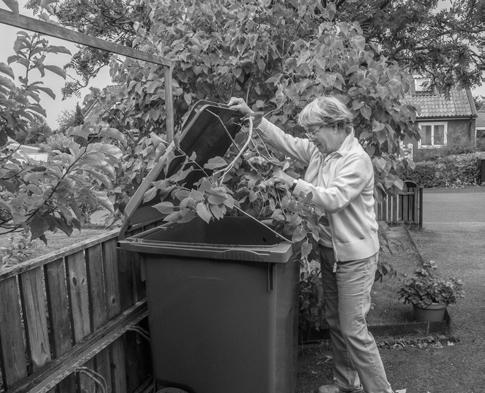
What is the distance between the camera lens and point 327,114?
7.47 ft

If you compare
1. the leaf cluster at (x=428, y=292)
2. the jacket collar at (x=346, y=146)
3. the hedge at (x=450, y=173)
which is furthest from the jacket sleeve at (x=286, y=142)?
the hedge at (x=450, y=173)

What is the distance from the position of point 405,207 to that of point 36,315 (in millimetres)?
8214

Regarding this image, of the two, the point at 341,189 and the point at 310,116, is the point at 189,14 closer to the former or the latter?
the point at 310,116

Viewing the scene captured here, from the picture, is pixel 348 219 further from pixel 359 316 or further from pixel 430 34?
pixel 430 34

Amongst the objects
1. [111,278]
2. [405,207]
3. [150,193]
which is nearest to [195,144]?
[150,193]

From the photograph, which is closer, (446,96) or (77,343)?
(77,343)

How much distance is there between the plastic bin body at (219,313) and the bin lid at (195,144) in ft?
0.62

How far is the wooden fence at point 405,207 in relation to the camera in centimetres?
888

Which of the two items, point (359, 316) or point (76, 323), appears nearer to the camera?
point (76, 323)

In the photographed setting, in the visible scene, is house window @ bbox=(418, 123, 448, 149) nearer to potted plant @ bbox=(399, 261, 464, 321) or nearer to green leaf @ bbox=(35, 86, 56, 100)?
potted plant @ bbox=(399, 261, 464, 321)

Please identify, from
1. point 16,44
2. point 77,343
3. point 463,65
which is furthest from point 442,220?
point 16,44

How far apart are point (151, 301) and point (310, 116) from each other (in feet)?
3.93

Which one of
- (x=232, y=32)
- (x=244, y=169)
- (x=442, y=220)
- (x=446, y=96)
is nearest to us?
(x=244, y=169)

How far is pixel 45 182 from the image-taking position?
49.6 inches
